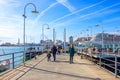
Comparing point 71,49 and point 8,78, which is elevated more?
point 71,49

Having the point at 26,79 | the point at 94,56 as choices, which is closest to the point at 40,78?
the point at 26,79

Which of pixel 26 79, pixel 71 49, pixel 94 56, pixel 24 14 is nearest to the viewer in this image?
pixel 26 79

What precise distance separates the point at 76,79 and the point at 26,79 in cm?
266

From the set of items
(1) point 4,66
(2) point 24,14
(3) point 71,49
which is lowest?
(1) point 4,66

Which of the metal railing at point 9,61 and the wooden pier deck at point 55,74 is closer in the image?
the wooden pier deck at point 55,74

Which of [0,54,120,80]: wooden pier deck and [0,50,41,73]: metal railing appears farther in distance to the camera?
[0,50,41,73]: metal railing

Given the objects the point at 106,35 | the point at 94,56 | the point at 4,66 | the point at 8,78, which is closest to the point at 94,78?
the point at 8,78

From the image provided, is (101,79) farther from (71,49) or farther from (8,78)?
(71,49)

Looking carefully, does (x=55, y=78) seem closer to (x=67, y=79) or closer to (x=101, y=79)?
(x=67, y=79)

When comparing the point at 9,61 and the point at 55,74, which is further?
the point at 9,61

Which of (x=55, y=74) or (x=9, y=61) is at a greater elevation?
(x=9, y=61)

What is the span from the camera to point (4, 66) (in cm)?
2383

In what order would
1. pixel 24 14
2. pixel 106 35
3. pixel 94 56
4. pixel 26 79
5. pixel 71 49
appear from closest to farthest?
pixel 26 79 → pixel 24 14 → pixel 71 49 → pixel 94 56 → pixel 106 35

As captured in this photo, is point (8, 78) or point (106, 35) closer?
point (8, 78)
